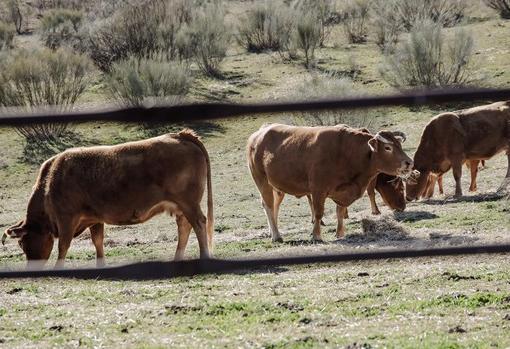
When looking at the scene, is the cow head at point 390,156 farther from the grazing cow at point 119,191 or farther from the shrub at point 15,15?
the shrub at point 15,15

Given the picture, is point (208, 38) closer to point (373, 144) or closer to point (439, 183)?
point (439, 183)

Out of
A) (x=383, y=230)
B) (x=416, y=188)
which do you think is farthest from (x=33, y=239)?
(x=416, y=188)

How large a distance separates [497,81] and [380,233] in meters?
17.0

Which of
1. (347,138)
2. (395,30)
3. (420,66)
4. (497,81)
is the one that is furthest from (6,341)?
(395,30)

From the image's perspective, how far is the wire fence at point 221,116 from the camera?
268cm

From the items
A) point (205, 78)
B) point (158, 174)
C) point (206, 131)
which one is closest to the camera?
point (158, 174)

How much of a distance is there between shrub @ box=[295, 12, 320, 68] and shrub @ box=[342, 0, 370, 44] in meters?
1.99

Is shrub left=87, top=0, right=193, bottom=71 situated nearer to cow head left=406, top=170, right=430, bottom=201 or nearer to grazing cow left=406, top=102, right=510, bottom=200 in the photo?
grazing cow left=406, top=102, right=510, bottom=200

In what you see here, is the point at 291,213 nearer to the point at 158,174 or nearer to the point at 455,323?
the point at 158,174

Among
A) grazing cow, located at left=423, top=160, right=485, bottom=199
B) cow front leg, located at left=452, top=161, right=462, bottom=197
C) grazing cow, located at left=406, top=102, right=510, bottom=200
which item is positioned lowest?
grazing cow, located at left=423, top=160, right=485, bottom=199

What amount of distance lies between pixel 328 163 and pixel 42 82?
712 inches

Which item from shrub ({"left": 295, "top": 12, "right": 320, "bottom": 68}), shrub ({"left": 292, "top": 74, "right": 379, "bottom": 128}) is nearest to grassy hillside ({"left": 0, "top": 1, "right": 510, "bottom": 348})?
shrub ({"left": 292, "top": 74, "right": 379, "bottom": 128})

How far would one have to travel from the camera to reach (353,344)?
5805 mm

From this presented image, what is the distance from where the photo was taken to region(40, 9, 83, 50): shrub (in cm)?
4100
